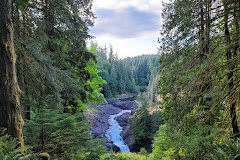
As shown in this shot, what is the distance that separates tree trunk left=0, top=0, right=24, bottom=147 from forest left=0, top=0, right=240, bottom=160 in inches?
0.6

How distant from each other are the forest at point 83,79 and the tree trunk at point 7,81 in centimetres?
1

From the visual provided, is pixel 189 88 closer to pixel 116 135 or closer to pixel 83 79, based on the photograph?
pixel 83 79

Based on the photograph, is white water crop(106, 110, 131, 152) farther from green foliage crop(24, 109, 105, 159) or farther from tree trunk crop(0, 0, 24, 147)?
tree trunk crop(0, 0, 24, 147)

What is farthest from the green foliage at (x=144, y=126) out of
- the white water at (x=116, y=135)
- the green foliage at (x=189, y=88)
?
the green foliage at (x=189, y=88)

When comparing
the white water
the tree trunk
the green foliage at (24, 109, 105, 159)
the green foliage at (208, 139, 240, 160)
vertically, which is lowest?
the white water

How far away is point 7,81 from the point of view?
2.62 meters

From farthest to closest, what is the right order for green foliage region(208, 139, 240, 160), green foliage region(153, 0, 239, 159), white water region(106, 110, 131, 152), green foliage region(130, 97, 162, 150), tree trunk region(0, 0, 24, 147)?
green foliage region(130, 97, 162, 150), white water region(106, 110, 131, 152), green foliage region(153, 0, 239, 159), green foliage region(208, 139, 240, 160), tree trunk region(0, 0, 24, 147)

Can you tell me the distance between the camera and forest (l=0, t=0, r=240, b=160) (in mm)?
2623

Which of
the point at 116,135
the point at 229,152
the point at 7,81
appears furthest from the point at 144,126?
the point at 7,81

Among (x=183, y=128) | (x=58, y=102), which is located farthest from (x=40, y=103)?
(x=183, y=128)

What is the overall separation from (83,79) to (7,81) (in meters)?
4.35

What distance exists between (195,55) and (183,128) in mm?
3003

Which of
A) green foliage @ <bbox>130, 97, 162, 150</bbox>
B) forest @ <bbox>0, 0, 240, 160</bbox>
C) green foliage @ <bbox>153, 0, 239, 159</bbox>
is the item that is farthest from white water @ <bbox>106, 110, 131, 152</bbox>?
green foliage @ <bbox>153, 0, 239, 159</bbox>

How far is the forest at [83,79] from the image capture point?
2.62 metres
